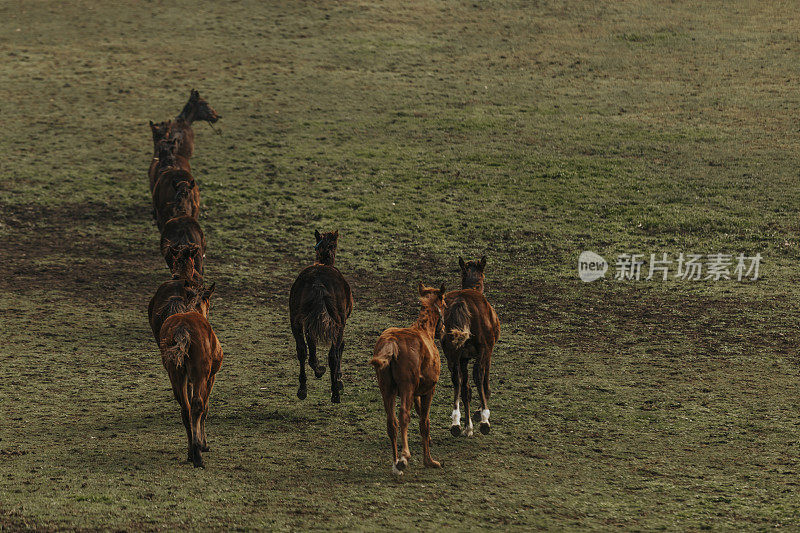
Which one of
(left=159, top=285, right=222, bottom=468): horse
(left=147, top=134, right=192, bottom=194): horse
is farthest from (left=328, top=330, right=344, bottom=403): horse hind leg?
(left=147, top=134, right=192, bottom=194): horse

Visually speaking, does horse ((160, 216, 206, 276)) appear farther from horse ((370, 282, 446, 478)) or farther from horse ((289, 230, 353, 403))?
horse ((370, 282, 446, 478))

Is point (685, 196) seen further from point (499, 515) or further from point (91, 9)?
point (91, 9)

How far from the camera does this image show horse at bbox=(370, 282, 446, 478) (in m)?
8.80

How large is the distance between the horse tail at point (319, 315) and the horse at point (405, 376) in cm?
242

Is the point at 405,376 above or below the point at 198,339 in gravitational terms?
below

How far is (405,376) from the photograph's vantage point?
347 inches

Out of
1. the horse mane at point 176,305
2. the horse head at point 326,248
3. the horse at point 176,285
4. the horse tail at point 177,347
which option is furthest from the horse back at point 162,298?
the horse head at point 326,248

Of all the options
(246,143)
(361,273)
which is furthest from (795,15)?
(361,273)

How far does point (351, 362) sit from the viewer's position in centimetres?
1396

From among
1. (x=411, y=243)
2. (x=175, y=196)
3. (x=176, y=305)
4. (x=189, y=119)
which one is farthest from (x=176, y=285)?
(x=189, y=119)

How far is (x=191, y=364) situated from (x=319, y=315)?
2679mm

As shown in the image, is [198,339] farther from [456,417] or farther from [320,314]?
[456,417]

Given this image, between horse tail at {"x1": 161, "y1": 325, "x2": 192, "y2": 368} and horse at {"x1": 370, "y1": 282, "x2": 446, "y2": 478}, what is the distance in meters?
2.02

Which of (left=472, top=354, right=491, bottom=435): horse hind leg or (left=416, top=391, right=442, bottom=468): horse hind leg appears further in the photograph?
(left=472, top=354, right=491, bottom=435): horse hind leg
